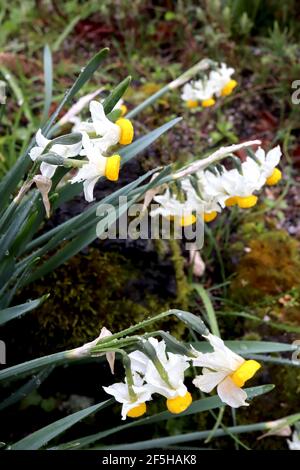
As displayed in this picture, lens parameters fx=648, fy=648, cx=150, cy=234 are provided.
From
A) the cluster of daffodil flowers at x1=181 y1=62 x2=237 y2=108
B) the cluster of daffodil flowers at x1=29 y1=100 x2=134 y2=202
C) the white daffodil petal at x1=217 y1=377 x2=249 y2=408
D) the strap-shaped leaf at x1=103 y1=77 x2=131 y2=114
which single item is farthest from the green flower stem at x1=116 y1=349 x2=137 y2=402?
the cluster of daffodil flowers at x1=181 y1=62 x2=237 y2=108

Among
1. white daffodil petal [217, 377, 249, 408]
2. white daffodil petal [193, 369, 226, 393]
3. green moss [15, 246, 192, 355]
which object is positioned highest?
white daffodil petal [193, 369, 226, 393]

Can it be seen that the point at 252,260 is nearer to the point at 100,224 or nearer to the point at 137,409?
the point at 100,224

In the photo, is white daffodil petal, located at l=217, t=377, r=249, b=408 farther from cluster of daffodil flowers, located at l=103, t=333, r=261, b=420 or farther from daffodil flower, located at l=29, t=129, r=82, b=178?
daffodil flower, located at l=29, t=129, r=82, b=178

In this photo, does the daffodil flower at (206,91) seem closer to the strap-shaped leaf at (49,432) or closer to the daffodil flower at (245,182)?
the daffodil flower at (245,182)

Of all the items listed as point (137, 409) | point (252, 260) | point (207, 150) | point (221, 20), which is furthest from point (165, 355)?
point (221, 20)

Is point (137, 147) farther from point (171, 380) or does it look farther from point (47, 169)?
point (171, 380)

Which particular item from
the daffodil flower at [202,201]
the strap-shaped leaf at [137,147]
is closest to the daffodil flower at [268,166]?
the daffodil flower at [202,201]
